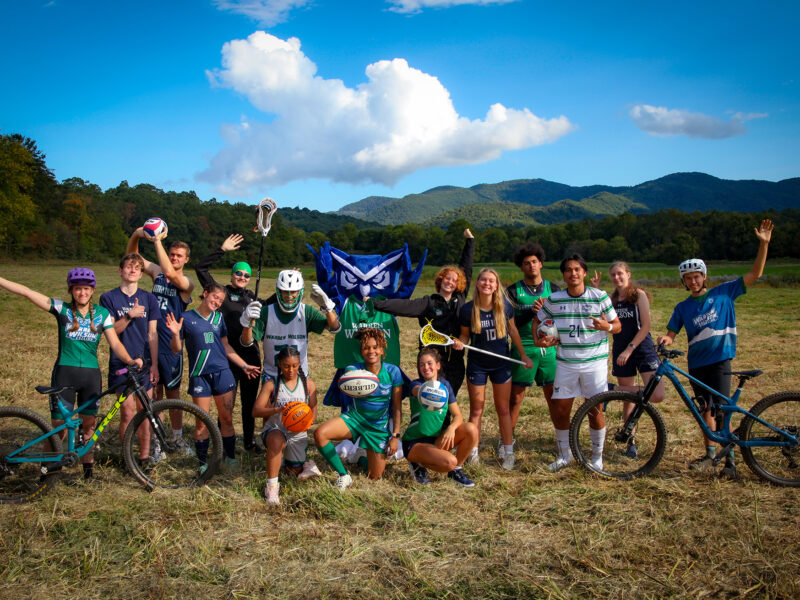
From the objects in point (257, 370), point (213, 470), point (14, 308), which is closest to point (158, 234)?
point (257, 370)

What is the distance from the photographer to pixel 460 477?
4.78 m

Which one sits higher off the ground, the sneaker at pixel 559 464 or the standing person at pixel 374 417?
the standing person at pixel 374 417

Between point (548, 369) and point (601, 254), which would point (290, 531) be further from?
point (601, 254)

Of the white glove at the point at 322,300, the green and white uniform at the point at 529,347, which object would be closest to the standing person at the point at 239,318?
the white glove at the point at 322,300

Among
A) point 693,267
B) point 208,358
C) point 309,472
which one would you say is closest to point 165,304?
point 208,358

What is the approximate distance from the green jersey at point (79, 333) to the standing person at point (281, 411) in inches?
60.6

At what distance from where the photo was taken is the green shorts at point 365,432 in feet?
15.7

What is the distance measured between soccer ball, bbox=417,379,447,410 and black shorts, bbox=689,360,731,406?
2288 mm

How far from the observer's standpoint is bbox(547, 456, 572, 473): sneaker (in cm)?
502

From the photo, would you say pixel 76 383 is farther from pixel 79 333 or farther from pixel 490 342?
pixel 490 342

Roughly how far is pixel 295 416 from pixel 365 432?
25.5 inches

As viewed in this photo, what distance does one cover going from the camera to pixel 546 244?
9675 cm

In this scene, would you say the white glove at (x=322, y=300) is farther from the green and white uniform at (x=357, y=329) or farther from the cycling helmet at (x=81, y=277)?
the cycling helmet at (x=81, y=277)

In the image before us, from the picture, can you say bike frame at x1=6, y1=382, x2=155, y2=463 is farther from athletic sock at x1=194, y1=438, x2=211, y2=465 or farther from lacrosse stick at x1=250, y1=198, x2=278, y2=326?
lacrosse stick at x1=250, y1=198, x2=278, y2=326
